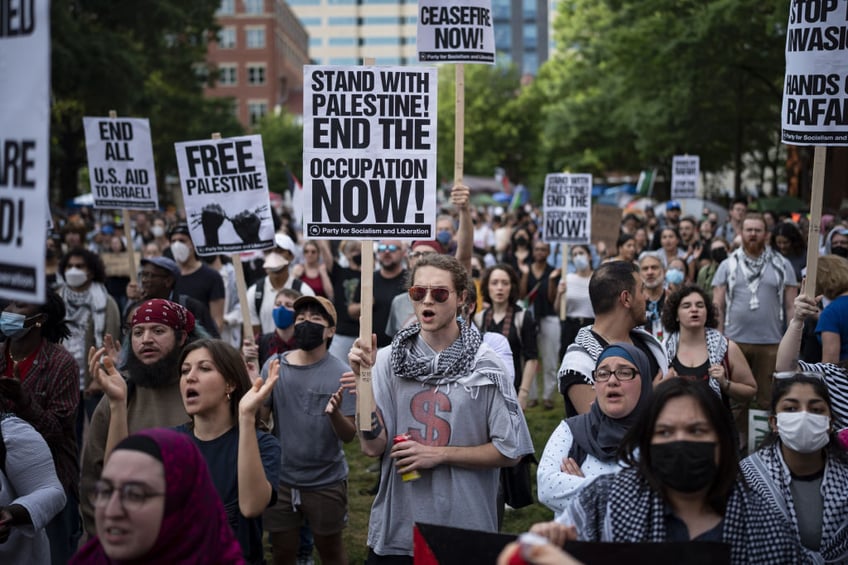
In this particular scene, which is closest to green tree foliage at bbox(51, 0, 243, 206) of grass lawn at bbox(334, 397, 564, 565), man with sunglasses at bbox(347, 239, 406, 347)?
man with sunglasses at bbox(347, 239, 406, 347)

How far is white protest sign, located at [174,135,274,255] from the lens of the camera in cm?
805

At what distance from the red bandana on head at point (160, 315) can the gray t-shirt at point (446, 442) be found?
1.26 m

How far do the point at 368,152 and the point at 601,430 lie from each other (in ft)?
6.91

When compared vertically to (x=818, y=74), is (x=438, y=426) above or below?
below

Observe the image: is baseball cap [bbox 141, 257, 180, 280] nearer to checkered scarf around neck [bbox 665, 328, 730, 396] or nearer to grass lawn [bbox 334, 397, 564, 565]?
grass lawn [bbox 334, 397, 564, 565]

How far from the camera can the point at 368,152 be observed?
549 cm

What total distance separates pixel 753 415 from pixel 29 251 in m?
4.06

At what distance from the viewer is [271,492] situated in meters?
4.26

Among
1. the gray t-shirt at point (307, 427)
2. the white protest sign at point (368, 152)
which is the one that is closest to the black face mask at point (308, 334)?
the gray t-shirt at point (307, 427)

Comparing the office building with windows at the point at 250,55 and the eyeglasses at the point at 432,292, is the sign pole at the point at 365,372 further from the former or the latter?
the office building with windows at the point at 250,55

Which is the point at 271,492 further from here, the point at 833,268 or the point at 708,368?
the point at 833,268

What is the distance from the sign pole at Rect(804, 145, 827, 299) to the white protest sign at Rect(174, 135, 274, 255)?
4017mm

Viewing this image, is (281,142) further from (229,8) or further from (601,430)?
(601,430)

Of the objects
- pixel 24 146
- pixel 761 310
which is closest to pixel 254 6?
pixel 761 310
